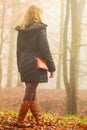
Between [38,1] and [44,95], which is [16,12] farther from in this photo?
[44,95]

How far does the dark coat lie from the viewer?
6.73 metres

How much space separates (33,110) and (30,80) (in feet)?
2.28

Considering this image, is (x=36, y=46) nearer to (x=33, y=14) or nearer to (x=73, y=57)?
(x=33, y=14)

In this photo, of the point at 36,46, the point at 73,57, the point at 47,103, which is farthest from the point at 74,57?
the point at 36,46

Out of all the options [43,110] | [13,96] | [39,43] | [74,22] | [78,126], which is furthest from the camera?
[13,96]

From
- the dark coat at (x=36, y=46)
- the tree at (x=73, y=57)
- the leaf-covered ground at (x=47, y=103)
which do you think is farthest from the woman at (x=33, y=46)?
the leaf-covered ground at (x=47, y=103)

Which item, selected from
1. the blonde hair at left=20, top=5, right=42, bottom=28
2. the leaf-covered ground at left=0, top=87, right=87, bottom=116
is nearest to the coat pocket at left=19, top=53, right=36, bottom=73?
the blonde hair at left=20, top=5, right=42, bottom=28

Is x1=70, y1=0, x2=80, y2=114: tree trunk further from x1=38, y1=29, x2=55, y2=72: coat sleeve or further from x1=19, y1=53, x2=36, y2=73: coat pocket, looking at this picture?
x1=19, y1=53, x2=36, y2=73: coat pocket

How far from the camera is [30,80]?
674 centimetres

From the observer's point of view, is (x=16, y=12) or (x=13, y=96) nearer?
(x=13, y=96)

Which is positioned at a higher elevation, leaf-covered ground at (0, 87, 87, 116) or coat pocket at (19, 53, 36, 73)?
coat pocket at (19, 53, 36, 73)

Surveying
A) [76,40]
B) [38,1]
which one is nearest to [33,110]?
[76,40]

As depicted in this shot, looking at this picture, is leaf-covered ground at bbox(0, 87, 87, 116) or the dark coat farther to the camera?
leaf-covered ground at bbox(0, 87, 87, 116)

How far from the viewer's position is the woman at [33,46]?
6.74 meters
